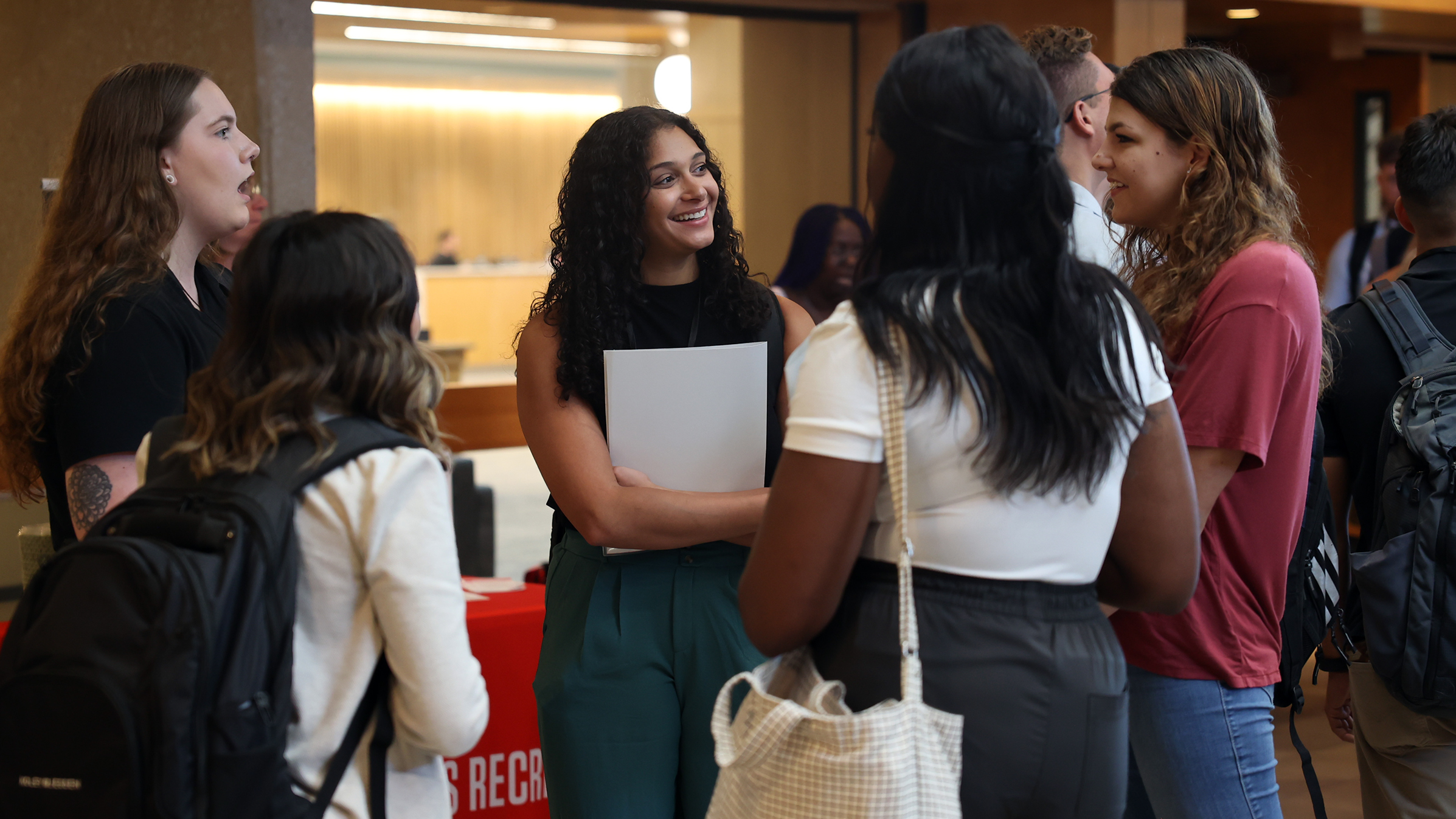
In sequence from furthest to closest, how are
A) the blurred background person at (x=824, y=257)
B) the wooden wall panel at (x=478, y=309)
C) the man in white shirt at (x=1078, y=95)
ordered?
the wooden wall panel at (x=478, y=309), the blurred background person at (x=824, y=257), the man in white shirt at (x=1078, y=95)

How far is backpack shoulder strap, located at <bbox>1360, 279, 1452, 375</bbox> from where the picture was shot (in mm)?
2047

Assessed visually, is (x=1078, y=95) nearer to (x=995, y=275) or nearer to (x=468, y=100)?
(x=995, y=275)

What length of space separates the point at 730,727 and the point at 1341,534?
6.55 feet

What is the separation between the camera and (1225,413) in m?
1.54

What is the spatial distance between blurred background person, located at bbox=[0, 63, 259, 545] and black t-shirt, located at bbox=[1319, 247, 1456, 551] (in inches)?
76.8

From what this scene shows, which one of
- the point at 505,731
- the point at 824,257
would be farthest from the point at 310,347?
the point at 824,257

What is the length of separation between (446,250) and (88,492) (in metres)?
14.5

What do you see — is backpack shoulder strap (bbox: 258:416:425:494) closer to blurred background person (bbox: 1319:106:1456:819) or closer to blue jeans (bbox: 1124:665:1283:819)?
blue jeans (bbox: 1124:665:1283:819)

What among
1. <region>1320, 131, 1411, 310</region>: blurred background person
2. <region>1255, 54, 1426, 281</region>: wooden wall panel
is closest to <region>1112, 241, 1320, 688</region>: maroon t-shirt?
<region>1320, 131, 1411, 310</region>: blurred background person

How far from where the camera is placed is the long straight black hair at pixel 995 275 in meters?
1.13

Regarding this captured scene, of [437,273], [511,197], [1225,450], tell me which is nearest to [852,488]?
[1225,450]

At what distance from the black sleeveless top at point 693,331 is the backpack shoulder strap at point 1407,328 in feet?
3.70

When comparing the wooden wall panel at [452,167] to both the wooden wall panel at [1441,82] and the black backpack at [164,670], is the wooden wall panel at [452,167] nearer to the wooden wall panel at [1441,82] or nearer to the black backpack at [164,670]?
the wooden wall panel at [1441,82]

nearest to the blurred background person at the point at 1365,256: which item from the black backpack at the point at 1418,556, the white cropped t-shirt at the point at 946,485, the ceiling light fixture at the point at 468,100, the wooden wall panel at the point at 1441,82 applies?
the wooden wall panel at the point at 1441,82
